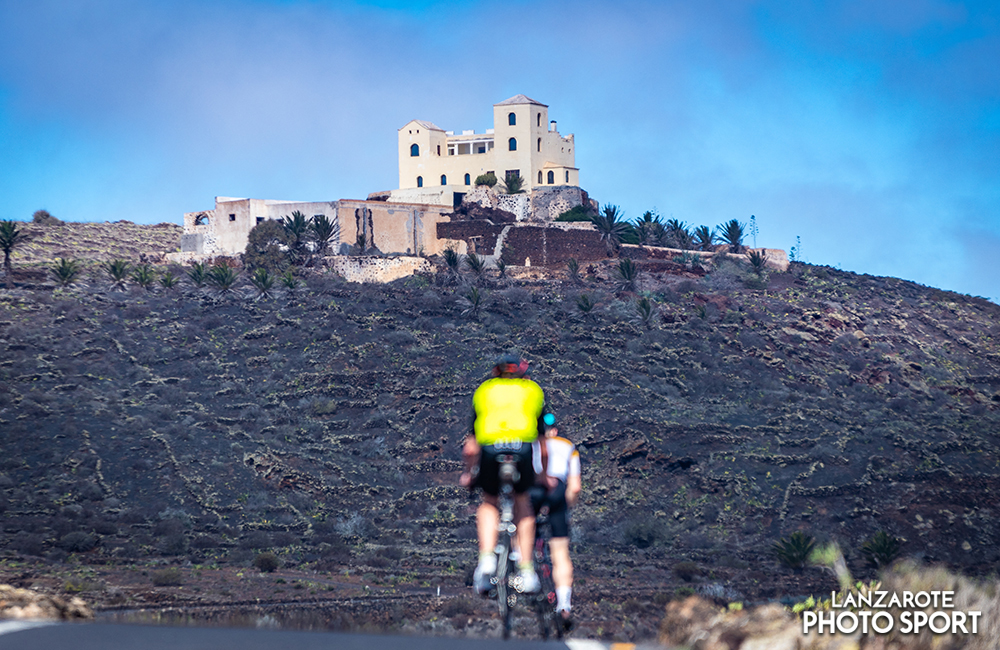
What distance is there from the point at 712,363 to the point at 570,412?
34.7 ft

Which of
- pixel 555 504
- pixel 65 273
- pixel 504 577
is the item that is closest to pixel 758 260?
pixel 65 273

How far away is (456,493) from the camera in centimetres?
4103

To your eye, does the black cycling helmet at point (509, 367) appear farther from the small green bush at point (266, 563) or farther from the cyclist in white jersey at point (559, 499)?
the small green bush at point (266, 563)

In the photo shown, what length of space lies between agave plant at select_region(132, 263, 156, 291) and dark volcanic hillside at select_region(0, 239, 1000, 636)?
1.06 m

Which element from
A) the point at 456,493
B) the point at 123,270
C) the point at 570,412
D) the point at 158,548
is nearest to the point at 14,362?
the point at 123,270

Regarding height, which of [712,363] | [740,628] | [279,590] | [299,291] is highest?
[299,291]

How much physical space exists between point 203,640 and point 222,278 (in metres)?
52.7

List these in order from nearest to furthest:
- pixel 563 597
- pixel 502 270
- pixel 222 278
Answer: pixel 563 597
pixel 222 278
pixel 502 270

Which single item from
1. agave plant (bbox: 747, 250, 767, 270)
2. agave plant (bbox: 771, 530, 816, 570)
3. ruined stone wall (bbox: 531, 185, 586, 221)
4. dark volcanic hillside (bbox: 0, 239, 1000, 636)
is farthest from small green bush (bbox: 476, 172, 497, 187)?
agave plant (bbox: 771, 530, 816, 570)

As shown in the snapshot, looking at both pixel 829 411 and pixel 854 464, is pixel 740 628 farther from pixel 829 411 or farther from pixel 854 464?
pixel 829 411

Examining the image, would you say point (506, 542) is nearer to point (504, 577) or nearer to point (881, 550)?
point (504, 577)

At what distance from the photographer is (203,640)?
7.54 metres

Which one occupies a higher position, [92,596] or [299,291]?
[299,291]

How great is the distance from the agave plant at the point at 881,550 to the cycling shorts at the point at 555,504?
2790cm
